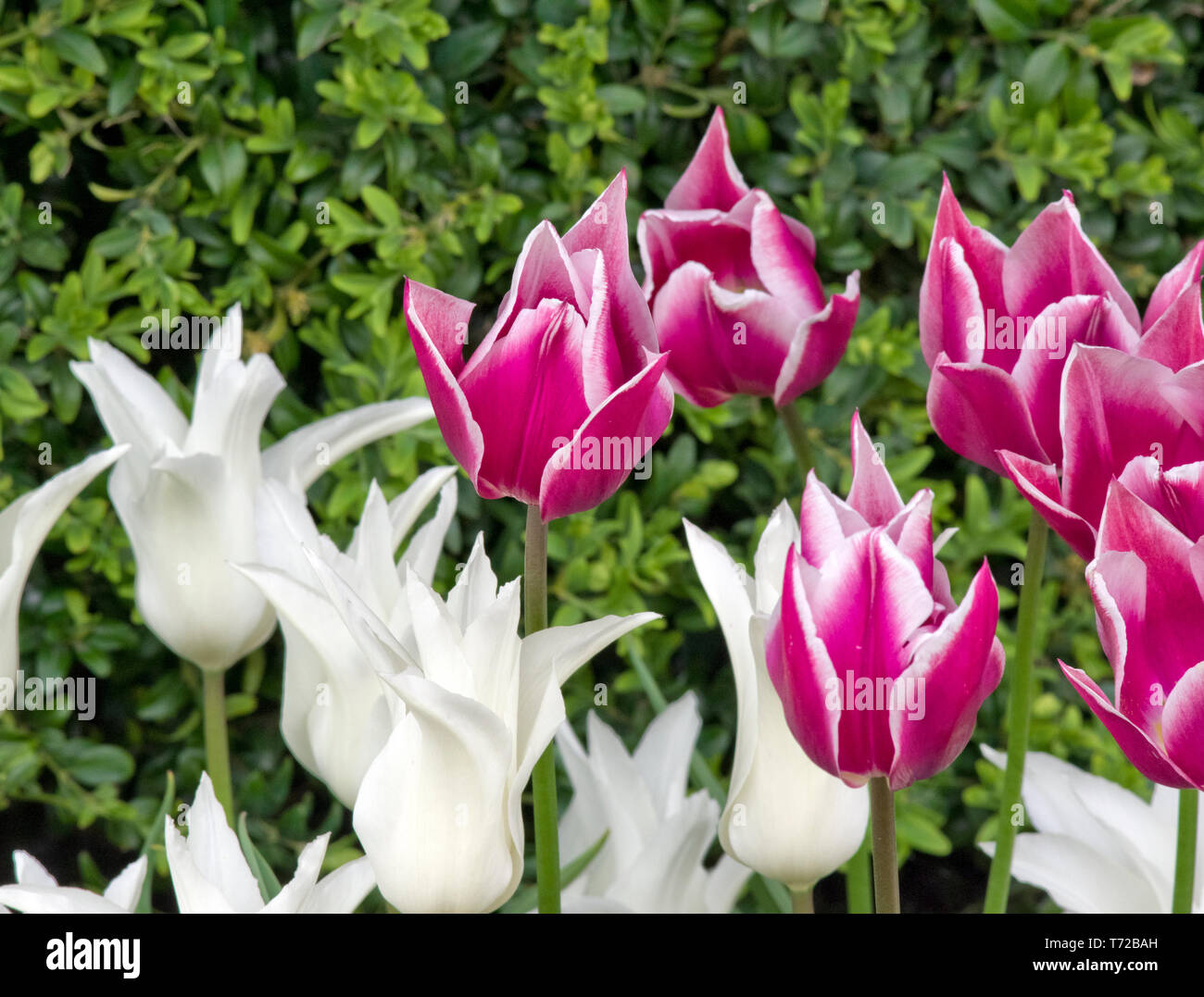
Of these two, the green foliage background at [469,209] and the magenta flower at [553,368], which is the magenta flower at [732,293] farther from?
the green foliage background at [469,209]

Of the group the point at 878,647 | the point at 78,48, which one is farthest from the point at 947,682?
the point at 78,48

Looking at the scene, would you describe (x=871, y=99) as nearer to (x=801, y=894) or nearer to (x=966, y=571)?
(x=966, y=571)

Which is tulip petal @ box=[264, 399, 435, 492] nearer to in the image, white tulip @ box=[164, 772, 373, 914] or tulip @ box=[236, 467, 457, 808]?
tulip @ box=[236, 467, 457, 808]

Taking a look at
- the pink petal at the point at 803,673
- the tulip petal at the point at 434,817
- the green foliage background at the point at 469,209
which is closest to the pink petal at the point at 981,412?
the pink petal at the point at 803,673

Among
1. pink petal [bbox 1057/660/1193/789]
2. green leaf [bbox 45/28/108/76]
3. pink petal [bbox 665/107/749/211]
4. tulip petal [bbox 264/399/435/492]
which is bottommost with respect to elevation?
pink petal [bbox 1057/660/1193/789]

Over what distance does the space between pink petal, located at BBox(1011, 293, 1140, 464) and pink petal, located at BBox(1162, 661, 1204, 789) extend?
0.38ft

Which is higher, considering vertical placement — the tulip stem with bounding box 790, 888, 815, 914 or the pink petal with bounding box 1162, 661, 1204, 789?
the pink petal with bounding box 1162, 661, 1204, 789

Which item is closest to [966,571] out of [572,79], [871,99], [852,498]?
[871,99]

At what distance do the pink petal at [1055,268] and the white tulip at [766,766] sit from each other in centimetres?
13

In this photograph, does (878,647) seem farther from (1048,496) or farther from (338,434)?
(338,434)

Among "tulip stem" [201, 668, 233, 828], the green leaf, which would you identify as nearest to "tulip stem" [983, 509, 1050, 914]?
"tulip stem" [201, 668, 233, 828]

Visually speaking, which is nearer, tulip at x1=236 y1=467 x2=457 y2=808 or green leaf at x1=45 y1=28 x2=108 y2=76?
tulip at x1=236 y1=467 x2=457 y2=808

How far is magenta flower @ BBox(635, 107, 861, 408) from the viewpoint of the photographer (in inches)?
23.5
